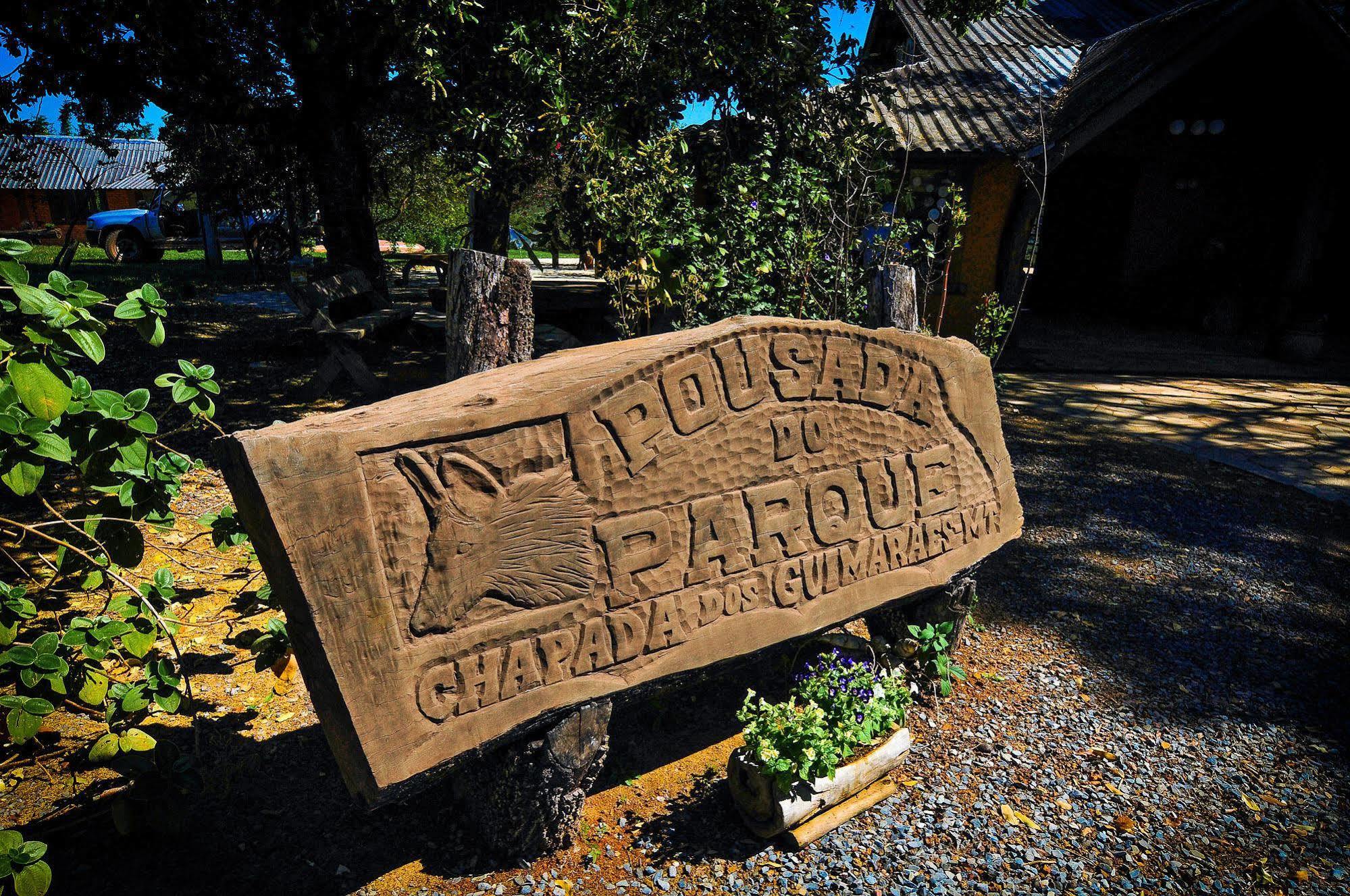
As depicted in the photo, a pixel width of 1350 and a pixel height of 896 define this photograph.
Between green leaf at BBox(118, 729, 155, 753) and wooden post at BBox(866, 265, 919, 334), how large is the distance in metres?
3.39

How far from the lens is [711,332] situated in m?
2.54

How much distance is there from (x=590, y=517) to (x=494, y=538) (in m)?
0.29

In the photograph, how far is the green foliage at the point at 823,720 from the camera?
253cm

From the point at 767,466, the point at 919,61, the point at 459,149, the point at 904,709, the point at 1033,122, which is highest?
the point at 919,61

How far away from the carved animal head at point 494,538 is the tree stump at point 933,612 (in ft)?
4.92

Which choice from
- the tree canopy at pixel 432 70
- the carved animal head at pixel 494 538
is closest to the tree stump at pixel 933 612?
the carved animal head at pixel 494 538

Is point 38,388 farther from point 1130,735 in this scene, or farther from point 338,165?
point 338,165

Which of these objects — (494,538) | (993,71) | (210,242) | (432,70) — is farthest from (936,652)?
(210,242)

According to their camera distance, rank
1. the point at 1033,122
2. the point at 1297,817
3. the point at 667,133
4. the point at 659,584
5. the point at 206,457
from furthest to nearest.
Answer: the point at 1033,122
the point at 206,457
the point at 667,133
the point at 1297,817
the point at 659,584

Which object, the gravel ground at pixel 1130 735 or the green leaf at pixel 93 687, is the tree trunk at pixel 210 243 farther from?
the gravel ground at pixel 1130 735

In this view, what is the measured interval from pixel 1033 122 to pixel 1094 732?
7.59m

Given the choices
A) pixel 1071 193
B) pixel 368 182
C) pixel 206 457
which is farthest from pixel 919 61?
pixel 206 457

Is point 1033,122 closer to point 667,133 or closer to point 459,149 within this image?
point 667,133

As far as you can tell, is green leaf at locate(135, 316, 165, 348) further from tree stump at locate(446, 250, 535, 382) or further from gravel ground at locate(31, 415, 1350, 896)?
gravel ground at locate(31, 415, 1350, 896)
